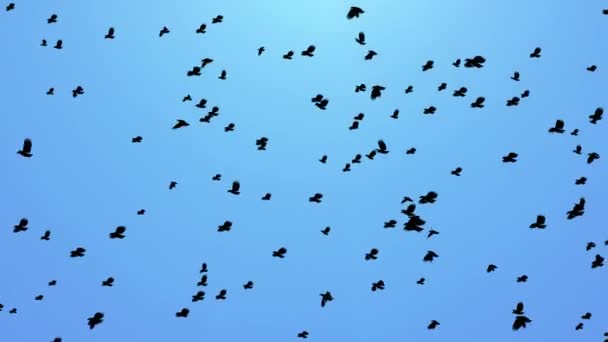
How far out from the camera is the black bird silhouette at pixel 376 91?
24584 millimetres

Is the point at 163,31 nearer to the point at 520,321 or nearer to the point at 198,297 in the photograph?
the point at 198,297

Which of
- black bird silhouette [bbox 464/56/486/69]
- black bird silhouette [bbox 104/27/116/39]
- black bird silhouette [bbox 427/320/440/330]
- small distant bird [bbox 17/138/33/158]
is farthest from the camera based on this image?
black bird silhouette [bbox 427/320/440/330]

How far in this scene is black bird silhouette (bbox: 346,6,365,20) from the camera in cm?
2284

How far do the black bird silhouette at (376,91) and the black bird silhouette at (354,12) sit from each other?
3338 millimetres

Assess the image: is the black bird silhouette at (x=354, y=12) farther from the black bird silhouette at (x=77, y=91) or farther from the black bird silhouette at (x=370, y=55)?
the black bird silhouette at (x=77, y=91)

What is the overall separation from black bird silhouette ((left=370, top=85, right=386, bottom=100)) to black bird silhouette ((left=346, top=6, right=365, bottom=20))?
3338 mm

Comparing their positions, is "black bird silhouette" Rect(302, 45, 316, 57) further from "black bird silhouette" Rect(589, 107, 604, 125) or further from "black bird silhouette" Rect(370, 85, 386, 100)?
"black bird silhouette" Rect(589, 107, 604, 125)

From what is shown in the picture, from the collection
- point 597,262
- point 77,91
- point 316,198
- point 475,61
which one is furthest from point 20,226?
point 597,262

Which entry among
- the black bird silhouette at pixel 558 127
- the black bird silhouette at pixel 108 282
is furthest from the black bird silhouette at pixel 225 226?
the black bird silhouette at pixel 558 127

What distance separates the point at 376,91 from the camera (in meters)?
25.0

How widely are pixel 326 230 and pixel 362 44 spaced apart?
12.2m

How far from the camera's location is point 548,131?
90.3 feet

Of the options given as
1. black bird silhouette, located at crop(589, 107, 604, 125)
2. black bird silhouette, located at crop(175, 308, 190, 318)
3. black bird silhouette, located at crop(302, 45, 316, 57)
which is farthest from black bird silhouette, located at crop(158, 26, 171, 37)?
black bird silhouette, located at crop(589, 107, 604, 125)

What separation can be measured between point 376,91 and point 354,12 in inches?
144
